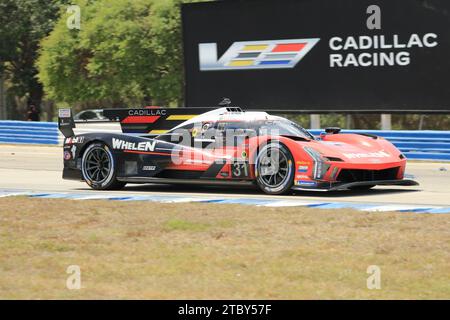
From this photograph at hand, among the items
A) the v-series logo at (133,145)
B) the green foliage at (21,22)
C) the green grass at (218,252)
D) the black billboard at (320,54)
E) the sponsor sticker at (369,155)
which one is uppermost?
the green foliage at (21,22)

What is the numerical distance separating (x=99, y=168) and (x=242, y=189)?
2.20 m

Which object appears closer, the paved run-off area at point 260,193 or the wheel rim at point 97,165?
the paved run-off area at point 260,193

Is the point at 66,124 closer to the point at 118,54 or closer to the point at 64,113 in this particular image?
the point at 64,113

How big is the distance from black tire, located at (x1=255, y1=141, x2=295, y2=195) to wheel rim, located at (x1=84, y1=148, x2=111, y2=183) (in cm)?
253

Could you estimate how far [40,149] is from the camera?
86.1ft

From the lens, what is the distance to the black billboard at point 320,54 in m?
22.7

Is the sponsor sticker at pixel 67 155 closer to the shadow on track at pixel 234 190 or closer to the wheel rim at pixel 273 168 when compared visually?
the shadow on track at pixel 234 190

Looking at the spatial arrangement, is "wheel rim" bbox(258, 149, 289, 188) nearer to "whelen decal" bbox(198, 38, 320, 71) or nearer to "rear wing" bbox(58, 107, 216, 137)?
"rear wing" bbox(58, 107, 216, 137)

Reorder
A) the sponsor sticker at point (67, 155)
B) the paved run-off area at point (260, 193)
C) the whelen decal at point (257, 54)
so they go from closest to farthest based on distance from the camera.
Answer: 1. the paved run-off area at point (260, 193)
2. the sponsor sticker at point (67, 155)
3. the whelen decal at point (257, 54)

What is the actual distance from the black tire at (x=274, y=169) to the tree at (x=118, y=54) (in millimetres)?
19951

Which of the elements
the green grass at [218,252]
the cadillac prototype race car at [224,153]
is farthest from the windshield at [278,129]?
the green grass at [218,252]

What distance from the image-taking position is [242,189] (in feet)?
44.9

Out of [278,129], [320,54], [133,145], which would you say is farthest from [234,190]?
[320,54]

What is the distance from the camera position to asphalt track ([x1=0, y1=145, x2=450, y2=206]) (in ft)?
40.4
